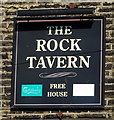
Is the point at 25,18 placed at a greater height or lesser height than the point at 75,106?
greater

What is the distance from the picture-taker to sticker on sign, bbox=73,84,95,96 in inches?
388

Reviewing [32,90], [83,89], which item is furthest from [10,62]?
[83,89]

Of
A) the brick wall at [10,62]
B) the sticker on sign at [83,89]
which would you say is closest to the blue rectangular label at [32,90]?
the brick wall at [10,62]

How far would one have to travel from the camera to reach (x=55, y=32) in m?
10.3

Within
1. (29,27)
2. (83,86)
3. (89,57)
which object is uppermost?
(29,27)

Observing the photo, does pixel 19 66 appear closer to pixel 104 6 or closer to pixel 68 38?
pixel 68 38

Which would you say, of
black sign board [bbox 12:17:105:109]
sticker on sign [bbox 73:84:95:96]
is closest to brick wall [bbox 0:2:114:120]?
black sign board [bbox 12:17:105:109]

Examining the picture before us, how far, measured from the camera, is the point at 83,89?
9875 millimetres

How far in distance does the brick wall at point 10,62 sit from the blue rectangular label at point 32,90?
351 mm

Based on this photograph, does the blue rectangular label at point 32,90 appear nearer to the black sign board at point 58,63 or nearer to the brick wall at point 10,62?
→ the black sign board at point 58,63

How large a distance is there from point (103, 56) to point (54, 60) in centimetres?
107

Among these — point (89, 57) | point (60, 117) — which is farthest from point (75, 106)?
point (89, 57)

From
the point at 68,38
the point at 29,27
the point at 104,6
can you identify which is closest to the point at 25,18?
the point at 29,27

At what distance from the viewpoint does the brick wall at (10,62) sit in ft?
32.3
